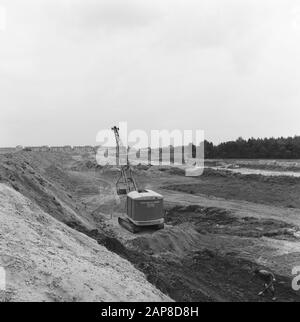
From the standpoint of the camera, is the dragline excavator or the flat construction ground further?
the dragline excavator

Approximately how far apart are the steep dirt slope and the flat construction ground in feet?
6.73

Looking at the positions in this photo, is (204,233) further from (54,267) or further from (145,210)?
(54,267)

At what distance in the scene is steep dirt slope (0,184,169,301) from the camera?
868 centimetres

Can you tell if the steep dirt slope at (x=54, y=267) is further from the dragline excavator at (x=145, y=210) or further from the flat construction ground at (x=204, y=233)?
the dragline excavator at (x=145, y=210)

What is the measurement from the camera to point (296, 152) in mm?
69688

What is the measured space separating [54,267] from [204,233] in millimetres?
16391

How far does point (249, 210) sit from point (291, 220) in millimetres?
4266

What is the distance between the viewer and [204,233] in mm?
25141

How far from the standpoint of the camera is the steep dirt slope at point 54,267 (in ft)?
28.5

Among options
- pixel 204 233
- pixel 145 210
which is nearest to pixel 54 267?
pixel 145 210

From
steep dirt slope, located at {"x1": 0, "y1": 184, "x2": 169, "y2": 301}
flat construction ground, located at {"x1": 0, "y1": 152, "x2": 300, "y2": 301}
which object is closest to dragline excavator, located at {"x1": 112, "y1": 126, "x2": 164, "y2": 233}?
flat construction ground, located at {"x1": 0, "y1": 152, "x2": 300, "y2": 301}

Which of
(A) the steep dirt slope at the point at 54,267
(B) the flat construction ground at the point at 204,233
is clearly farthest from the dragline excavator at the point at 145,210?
(A) the steep dirt slope at the point at 54,267

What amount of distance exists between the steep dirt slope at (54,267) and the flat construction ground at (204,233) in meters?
2.05

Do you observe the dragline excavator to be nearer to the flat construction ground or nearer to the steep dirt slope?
the flat construction ground
